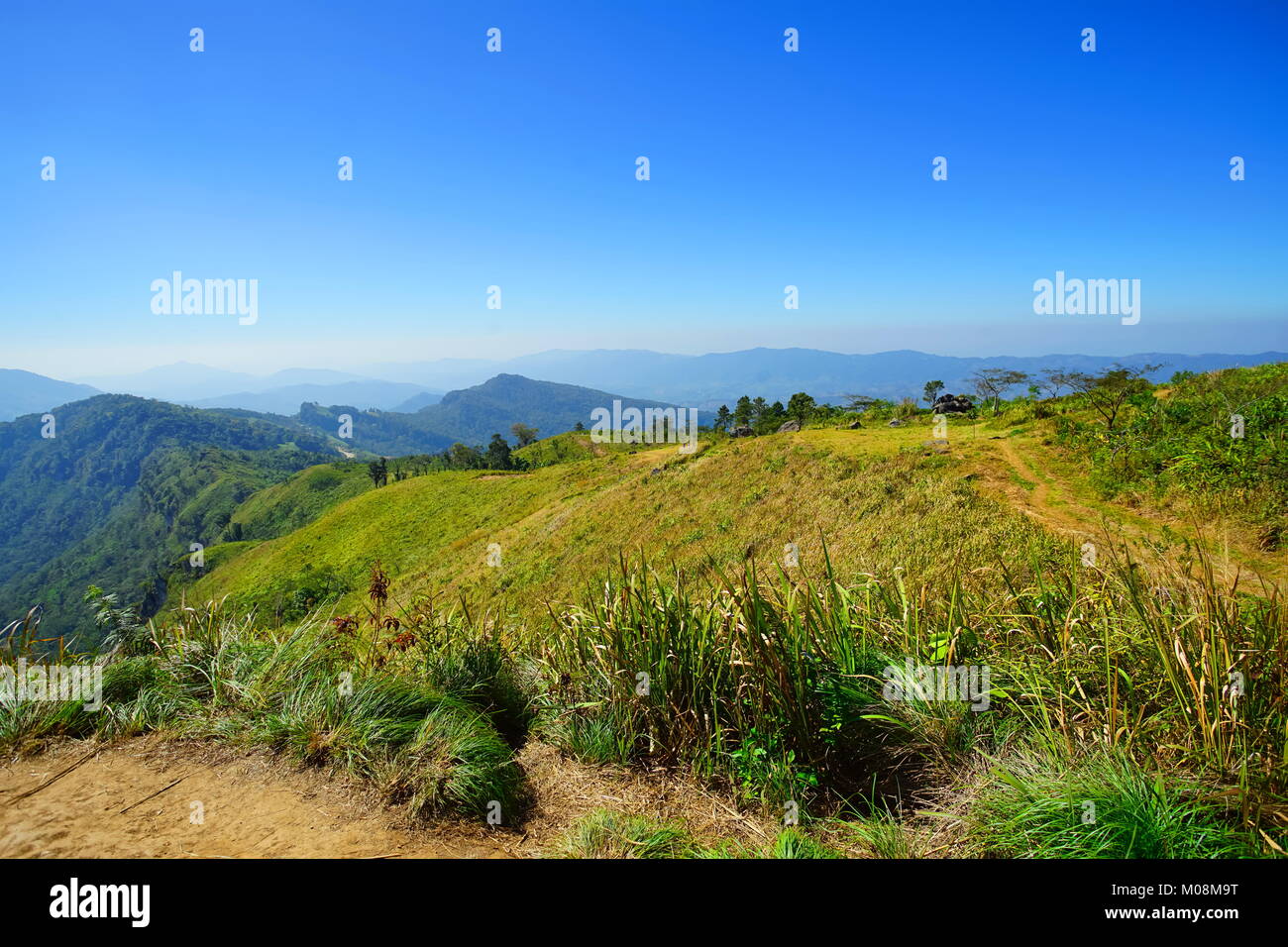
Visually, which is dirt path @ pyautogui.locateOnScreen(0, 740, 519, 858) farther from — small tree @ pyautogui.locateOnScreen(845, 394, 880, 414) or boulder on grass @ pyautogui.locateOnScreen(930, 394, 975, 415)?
small tree @ pyautogui.locateOnScreen(845, 394, 880, 414)

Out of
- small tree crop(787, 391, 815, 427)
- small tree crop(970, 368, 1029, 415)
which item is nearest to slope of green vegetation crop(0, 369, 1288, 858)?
small tree crop(970, 368, 1029, 415)

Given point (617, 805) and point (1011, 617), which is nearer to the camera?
point (617, 805)

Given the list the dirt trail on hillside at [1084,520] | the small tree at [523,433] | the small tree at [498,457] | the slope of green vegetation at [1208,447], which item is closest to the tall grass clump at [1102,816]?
the dirt trail on hillside at [1084,520]

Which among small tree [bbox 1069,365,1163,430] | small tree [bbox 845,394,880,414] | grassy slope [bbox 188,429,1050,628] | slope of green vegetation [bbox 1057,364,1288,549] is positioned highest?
small tree [bbox 845,394,880,414]

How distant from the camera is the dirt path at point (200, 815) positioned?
3.04 meters

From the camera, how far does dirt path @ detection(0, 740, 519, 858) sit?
120 inches

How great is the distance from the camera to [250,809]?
132 inches

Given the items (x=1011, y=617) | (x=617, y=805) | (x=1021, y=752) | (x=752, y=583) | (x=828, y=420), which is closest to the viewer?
(x=1021, y=752)

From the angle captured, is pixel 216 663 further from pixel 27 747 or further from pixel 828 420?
pixel 828 420

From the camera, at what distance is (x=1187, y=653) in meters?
3.42

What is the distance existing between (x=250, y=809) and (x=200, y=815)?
24 centimetres
